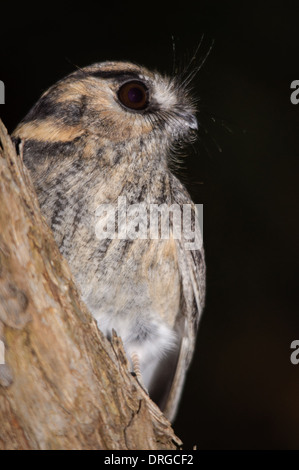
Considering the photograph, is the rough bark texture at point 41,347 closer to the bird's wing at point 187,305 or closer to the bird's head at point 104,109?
the bird's head at point 104,109

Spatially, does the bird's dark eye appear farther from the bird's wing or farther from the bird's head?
the bird's wing

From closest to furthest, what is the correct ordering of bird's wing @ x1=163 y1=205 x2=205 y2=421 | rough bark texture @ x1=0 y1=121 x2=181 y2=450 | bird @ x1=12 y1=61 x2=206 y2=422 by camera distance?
rough bark texture @ x1=0 y1=121 x2=181 y2=450 < bird @ x1=12 y1=61 x2=206 y2=422 < bird's wing @ x1=163 y1=205 x2=205 y2=421

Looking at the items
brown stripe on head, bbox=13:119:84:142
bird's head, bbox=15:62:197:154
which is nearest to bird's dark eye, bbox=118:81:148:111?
bird's head, bbox=15:62:197:154

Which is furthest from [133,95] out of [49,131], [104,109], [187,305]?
[187,305]

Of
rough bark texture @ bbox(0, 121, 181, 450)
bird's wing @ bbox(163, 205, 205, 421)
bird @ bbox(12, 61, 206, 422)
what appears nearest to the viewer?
rough bark texture @ bbox(0, 121, 181, 450)

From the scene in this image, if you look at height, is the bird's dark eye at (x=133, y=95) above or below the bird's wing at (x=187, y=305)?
above

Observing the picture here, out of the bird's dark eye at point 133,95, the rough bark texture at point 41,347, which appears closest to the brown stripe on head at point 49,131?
the bird's dark eye at point 133,95

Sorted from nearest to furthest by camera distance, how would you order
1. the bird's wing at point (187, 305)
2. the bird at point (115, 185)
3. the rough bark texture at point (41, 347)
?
the rough bark texture at point (41, 347) → the bird at point (115, 185) → the bird's wing at point (187, 305)
